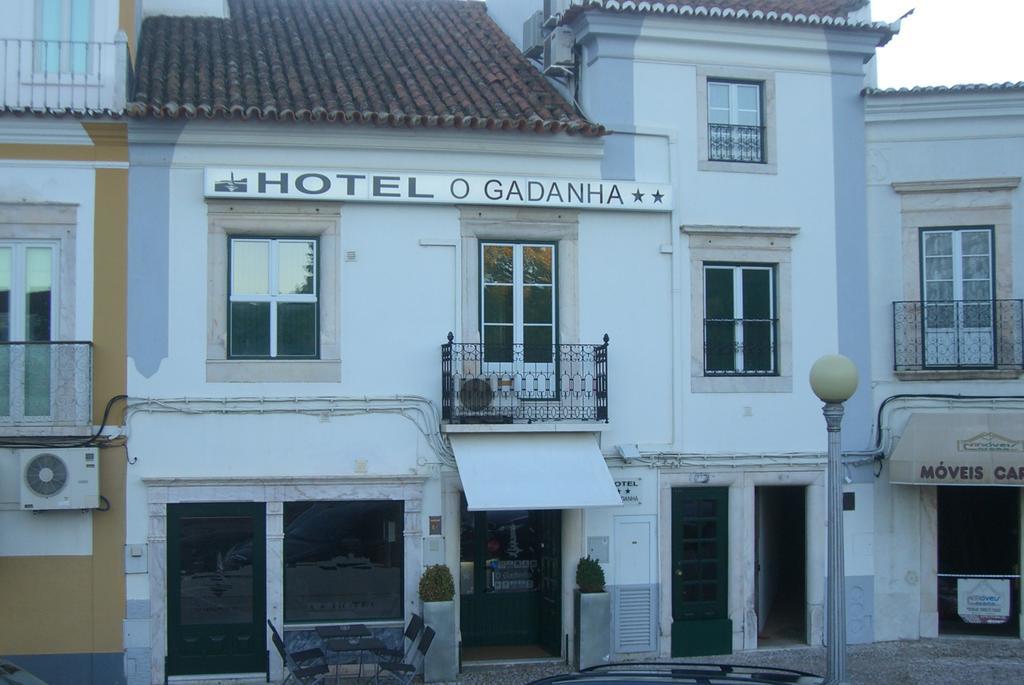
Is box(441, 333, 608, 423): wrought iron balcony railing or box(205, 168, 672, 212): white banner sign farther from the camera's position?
box(441, 333, 608, 423): wrought iron balcony railing

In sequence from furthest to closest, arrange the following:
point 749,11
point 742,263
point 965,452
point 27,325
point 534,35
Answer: point 534,35, point 742,263, point 749,11, point 965,452, point 27,325

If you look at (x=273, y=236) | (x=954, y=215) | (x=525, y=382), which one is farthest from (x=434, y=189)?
(x=954, y=215)

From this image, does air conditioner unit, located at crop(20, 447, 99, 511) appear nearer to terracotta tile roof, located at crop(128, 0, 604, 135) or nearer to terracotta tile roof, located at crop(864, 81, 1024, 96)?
terracotta tile roof, located at crop(128, 0, 604, 135)

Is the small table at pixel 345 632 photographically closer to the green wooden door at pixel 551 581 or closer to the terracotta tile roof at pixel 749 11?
the green wooden door at pixel 551 581

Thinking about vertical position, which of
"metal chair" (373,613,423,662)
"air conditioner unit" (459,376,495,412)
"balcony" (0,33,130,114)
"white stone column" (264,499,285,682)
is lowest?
"metal chair" (373,613,423,662)

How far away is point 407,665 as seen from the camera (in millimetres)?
13578

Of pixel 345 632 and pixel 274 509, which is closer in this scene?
pixel 345 632

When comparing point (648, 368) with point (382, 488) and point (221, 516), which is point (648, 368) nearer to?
point (382, 488)

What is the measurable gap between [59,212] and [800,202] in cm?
935

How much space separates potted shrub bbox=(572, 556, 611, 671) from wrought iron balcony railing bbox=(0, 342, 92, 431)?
6.15 m

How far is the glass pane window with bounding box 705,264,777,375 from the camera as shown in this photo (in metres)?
15.8

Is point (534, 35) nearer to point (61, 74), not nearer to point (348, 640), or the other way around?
point (61, 74)

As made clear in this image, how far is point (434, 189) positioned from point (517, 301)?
5.80 ft

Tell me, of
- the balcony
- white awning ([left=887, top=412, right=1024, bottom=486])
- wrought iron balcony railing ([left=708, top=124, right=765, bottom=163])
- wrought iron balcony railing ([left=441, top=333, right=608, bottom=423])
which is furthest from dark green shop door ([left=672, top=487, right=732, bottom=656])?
the balcony
